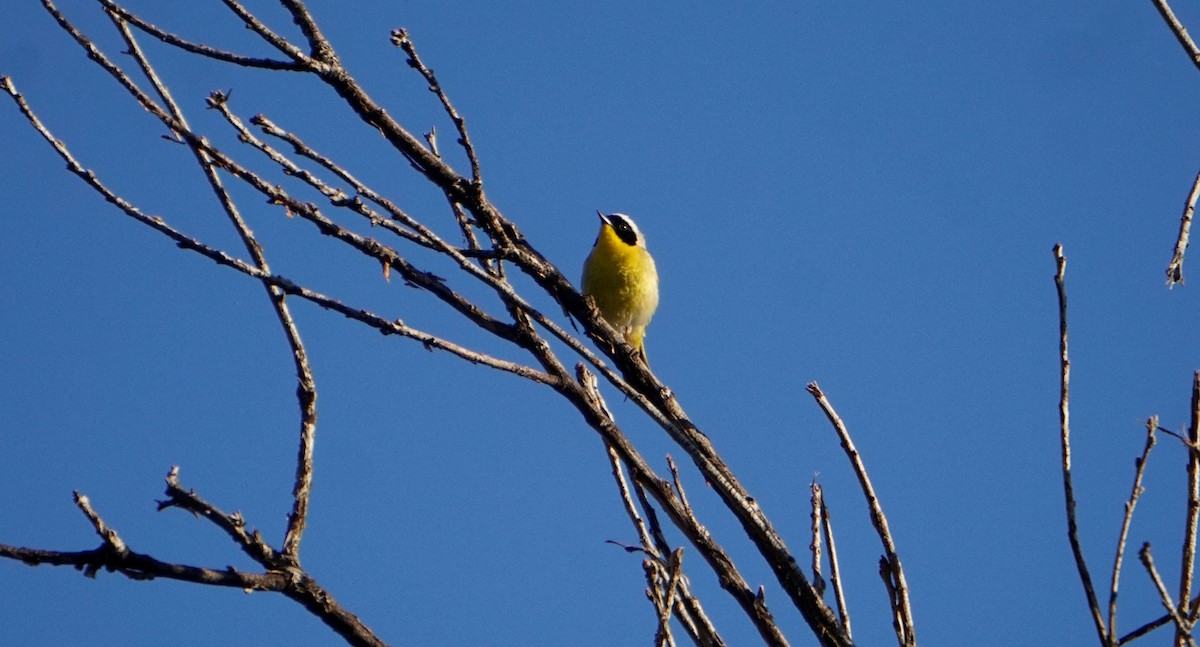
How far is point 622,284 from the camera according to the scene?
7059mm

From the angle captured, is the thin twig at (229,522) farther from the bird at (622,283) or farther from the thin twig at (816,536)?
the bird at (622,283)

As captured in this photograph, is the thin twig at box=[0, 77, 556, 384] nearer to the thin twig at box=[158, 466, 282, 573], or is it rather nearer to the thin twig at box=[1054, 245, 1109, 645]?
the thin twig at box=[158, 466, 282, 573]

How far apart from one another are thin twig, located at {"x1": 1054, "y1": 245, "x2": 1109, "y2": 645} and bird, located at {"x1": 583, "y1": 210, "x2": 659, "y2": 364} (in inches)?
191

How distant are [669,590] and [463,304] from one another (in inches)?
28.4

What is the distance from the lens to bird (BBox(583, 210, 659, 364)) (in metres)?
7.07

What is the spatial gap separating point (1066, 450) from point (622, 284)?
201 inches

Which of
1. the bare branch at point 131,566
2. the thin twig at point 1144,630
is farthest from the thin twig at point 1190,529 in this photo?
the bare branch at point 131,566

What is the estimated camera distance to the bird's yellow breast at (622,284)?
7.07 metres

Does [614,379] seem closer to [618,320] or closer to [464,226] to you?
[464,226]

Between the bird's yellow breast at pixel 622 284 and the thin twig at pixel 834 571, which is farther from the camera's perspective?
the bird's yellow breast at pixel 622 284

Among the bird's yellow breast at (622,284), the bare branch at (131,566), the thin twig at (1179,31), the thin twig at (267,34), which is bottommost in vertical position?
the bare branch at (131,566)

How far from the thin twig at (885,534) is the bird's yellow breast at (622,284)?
15.2ft

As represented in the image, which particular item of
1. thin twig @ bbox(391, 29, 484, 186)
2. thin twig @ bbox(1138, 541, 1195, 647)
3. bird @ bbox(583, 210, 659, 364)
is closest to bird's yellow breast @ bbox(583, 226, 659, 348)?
bird @ bbox(583, 210, 659, 364)

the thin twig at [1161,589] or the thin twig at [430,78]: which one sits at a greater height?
the thin twig at [430,78]
